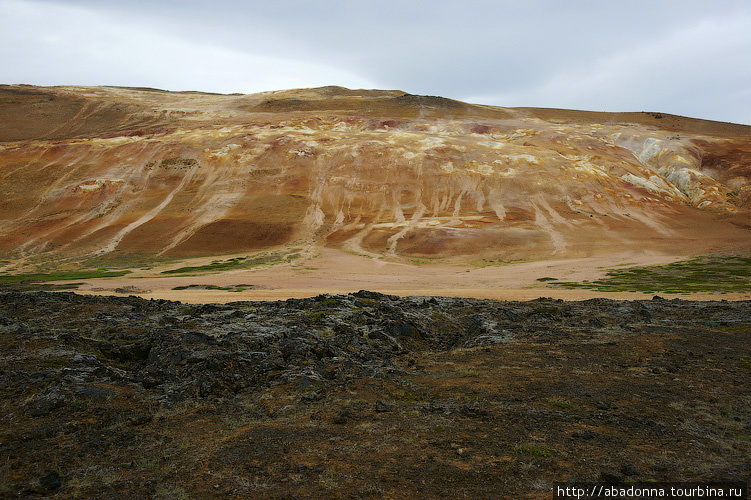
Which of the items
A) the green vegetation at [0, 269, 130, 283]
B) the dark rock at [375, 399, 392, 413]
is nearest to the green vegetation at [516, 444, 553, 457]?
the dark rock at [375, 399, 392, 413]

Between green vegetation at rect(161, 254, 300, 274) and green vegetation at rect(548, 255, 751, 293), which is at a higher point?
green vegetation at rect(548, 255, 751, 293)

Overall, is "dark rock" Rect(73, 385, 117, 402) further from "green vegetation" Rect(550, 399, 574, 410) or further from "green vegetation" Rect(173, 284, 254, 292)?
"green vegetation" Rect(173, 284, 254, 292)

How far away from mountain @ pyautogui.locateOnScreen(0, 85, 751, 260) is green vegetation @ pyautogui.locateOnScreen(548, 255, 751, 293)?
10.8m

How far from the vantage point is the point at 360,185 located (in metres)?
79.1

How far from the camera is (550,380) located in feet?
39.0

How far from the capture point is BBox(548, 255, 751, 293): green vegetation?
32500mm

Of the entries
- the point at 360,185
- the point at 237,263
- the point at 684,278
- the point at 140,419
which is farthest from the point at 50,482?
the point at 360,185

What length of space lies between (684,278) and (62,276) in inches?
2283

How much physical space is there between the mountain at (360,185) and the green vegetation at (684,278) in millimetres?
10765

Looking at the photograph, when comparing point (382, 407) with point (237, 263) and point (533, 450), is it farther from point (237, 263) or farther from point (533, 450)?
point (237, 263)

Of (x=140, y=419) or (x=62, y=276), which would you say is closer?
(x=140, y=419)

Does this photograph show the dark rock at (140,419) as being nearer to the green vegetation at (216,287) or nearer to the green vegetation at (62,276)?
the green vegetation at (216,287)

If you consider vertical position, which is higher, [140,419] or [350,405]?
[350,405]

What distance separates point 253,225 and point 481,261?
33400mm
